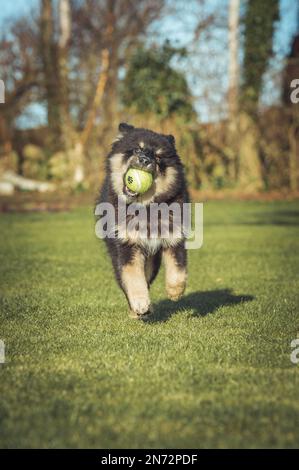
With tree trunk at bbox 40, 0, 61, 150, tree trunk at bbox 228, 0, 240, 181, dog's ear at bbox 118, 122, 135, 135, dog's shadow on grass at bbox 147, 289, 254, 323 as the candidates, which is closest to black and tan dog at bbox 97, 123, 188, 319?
dog's ear at bbox 118, 122, 135, 135

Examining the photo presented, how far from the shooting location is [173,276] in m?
4.60

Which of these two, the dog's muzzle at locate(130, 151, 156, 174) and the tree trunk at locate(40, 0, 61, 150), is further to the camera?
the tree trunk at locate(40, 0, 61, 150)

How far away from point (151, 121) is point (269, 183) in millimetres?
4210

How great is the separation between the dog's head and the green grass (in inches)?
37.3

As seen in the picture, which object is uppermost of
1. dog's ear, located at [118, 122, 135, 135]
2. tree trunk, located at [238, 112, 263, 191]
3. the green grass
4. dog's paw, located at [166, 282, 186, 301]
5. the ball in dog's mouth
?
tree trunk, located at [238, 112, 263, 191]

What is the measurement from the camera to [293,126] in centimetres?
1845

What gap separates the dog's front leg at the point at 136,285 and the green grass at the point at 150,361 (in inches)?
6.2

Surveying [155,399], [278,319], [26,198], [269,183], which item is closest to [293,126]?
[269,183]

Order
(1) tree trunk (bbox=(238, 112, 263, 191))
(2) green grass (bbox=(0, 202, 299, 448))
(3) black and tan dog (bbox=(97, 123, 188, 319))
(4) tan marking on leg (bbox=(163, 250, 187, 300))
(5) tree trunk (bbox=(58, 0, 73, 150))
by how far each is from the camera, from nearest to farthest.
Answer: (2) green grass (bbox=(0, 202, 299, 448)) → (3) black and tan dog (bbox=(97, 123, 188, 319)) → (4) tan marking on leg (bbox=(163, 250, 187, 300)) → (1) tree trunk (bbox=(238, 112, 263, 191)) → (5) tree trunk (bbox=(58, 0, 73, 150))

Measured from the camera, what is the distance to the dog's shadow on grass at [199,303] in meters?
4.93

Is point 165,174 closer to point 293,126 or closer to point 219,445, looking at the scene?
point 219,445

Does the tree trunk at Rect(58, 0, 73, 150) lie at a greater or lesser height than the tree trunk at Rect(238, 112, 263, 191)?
greater

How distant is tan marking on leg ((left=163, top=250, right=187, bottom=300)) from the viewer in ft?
15.1

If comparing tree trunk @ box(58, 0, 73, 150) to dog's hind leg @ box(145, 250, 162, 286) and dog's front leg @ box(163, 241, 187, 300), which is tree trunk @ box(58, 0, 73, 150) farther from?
dog's front leg @ box(163, 241, 187, 300)
